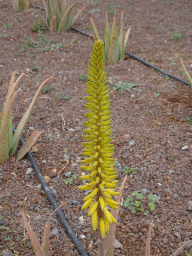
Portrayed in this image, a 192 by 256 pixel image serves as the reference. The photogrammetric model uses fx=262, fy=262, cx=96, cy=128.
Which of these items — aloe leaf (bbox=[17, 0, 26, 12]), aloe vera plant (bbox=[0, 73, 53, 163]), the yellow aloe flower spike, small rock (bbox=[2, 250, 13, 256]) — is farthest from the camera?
aloe leaf (bbox=[17, 0, 26, 12])

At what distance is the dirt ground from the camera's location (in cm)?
180

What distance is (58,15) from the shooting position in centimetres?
483

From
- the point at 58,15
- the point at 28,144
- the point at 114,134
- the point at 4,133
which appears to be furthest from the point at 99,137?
the point at 58,15

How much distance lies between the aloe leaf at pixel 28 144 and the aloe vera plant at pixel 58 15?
3109 millimetres

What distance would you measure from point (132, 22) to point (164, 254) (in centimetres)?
501

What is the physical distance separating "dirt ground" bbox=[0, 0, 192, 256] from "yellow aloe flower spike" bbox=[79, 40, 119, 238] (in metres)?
0.85

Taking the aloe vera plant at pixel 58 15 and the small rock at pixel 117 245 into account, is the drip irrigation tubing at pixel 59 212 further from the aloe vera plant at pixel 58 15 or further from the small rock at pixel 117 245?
the aloe vera plant at pixel 58 15

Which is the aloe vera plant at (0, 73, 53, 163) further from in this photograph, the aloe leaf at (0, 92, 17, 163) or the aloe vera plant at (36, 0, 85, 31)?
the aloe vera plant at (36, 0, 85, 31)

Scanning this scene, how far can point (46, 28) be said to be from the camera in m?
5.01

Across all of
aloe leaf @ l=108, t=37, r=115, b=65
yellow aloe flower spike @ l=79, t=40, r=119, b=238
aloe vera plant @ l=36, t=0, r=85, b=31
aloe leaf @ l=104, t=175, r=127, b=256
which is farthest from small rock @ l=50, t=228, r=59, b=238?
aloe vera plant @ l=36, t=0, r=85, b=31

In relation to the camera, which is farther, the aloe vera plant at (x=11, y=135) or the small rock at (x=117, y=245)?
the aloe vera plant at (x=11, y=135)

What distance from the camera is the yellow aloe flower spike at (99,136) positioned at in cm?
87

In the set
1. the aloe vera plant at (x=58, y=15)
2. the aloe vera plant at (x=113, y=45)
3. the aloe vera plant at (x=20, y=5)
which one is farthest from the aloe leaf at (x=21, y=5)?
the aloe vera plant at (x=113, y=45)

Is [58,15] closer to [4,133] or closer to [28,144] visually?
[28,144]
